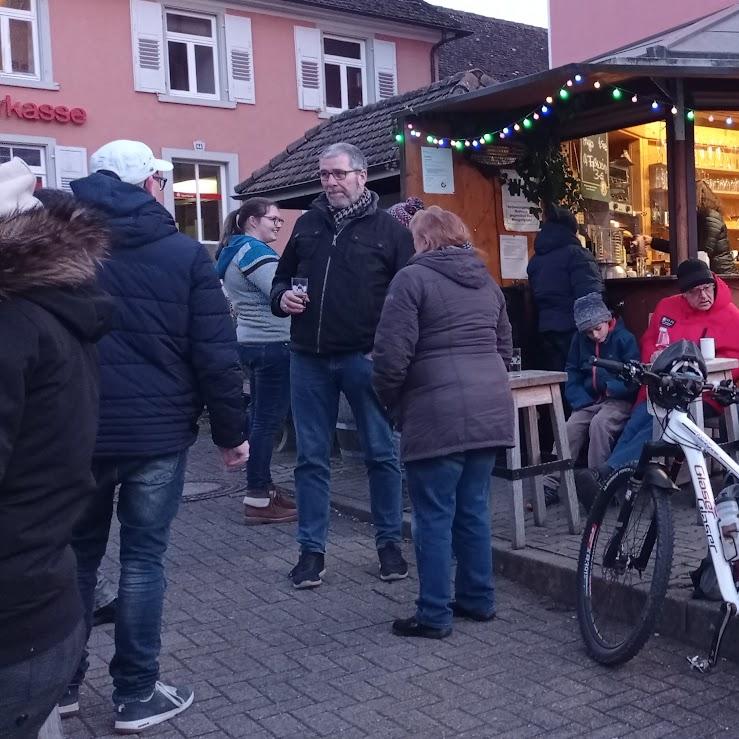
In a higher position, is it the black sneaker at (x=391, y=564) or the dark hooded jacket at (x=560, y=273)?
the dark hooded jacket at (x=560, y=273)

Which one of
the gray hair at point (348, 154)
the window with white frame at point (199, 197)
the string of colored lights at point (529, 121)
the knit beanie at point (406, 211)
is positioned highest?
the window with white frame at point (199, 197)

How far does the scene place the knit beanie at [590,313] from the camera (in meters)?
6.52

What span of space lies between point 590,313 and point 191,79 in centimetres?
1747

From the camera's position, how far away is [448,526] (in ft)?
15.0

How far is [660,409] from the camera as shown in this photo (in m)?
4.21

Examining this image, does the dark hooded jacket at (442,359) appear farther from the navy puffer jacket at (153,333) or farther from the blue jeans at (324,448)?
the navy puffer jacket at (153,333)

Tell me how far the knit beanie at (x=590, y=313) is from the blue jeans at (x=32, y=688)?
190 inches

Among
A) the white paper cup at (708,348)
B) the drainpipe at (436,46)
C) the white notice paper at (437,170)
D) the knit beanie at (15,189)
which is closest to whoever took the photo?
the knit beanie at (15,189)

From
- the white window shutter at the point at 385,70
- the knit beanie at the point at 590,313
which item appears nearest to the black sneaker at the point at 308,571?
the knit beanie at the point at 590,313

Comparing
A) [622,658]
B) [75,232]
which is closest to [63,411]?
[75,232]

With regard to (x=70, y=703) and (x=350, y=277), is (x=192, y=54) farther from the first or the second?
(x=70, y=703)

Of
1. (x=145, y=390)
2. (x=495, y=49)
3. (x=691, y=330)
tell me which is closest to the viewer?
(x=145, y=390)

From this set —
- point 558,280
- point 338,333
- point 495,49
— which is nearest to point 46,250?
point 338,333

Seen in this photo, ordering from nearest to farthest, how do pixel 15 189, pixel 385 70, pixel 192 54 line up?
pixel 15 189 < pixel 192 54 < pixel 385 70
